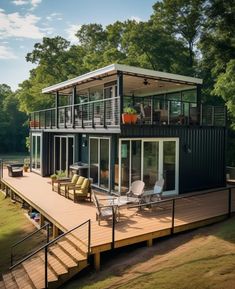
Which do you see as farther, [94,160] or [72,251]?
[94,160]

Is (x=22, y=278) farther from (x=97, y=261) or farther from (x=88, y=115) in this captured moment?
(x=88, y=115)

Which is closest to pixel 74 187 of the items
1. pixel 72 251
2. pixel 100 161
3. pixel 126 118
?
pixel 100 161

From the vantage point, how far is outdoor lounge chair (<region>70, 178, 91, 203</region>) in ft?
38.8

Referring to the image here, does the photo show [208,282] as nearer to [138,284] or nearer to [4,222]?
[138,284]

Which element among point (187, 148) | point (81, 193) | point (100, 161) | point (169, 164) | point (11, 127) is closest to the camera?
point (81, 193)

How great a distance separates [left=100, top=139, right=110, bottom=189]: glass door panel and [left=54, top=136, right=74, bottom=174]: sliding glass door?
372cm

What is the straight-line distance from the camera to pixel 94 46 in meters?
39.6

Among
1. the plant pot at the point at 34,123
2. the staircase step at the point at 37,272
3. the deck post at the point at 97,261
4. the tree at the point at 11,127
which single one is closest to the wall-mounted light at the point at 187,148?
the deck post at the point at 97,261

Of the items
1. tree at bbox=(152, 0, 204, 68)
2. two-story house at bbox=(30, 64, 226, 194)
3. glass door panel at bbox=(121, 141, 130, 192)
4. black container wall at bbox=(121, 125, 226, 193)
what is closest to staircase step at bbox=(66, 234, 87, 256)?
two-story house at bbox=(30, 64, 226, 194)

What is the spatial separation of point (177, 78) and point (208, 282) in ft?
31.8

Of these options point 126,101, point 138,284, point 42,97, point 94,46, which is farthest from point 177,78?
point 94,46

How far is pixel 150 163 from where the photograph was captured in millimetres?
12719

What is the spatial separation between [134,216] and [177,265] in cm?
329

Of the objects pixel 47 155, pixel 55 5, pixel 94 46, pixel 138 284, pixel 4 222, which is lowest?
pixel 4 222
